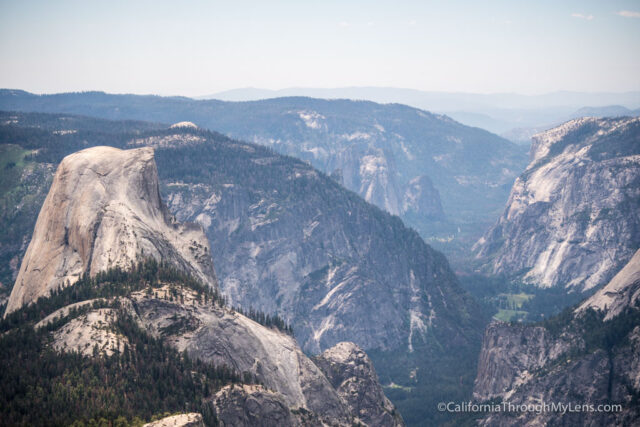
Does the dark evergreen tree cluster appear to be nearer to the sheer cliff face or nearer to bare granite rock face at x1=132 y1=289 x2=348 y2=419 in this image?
bare granite rock face at x1=132 y1=289 x2=348 y2=419

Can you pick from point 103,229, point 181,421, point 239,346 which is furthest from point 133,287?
point 181,421

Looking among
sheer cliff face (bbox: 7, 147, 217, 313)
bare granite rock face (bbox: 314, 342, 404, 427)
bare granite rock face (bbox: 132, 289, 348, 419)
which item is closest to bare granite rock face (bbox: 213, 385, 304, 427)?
bare granite rock face (bbox: 132, 289, 348, 419)

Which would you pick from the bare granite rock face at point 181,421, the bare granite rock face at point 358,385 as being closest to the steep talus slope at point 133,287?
the bare granite rock face at point 358,385

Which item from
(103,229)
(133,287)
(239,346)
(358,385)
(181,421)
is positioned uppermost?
(103,229)

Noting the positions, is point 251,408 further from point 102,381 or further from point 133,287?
point 133,287

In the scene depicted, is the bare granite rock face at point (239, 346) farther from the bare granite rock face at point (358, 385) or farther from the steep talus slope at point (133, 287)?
the bare granite rock face at point (358, 385)
